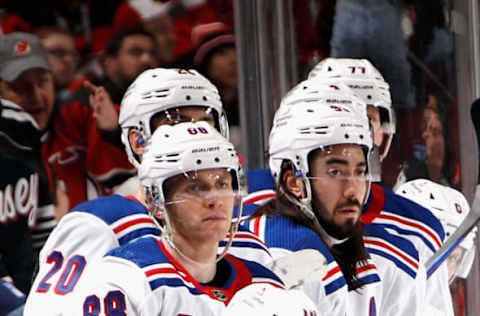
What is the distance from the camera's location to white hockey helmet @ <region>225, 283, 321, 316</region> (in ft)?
6.23

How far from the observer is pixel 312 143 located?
2.50 metres

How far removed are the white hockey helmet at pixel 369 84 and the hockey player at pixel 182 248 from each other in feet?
2.54

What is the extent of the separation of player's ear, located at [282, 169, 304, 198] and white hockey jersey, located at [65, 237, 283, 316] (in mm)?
420

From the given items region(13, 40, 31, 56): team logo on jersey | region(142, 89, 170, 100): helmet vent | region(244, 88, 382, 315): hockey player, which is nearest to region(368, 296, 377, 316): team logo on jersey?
region(244, 88, 382, 315): hockey player

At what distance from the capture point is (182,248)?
2.11 metres

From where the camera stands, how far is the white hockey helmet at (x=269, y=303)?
6.23 feet

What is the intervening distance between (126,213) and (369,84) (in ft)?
2.40

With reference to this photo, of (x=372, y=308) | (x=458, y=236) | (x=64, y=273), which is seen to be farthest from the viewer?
(x=458, y=236)

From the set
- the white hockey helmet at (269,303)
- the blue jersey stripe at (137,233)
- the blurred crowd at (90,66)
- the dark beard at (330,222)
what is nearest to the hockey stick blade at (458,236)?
the dark beard at (330,222)

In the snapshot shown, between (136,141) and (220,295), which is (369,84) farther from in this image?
(220,295)

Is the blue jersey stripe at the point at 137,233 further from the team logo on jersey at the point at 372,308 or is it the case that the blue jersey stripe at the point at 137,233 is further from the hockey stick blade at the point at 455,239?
the hockey stick blade at the point at 455,239

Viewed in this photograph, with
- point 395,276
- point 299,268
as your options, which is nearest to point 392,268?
point 395,276

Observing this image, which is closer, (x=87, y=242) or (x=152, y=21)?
(x=87, y=242)

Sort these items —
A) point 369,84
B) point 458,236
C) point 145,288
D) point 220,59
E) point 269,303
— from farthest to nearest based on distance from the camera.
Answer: point 220,59 → point 369,84 → point 458,236 → point 145,288 → point 269,303
